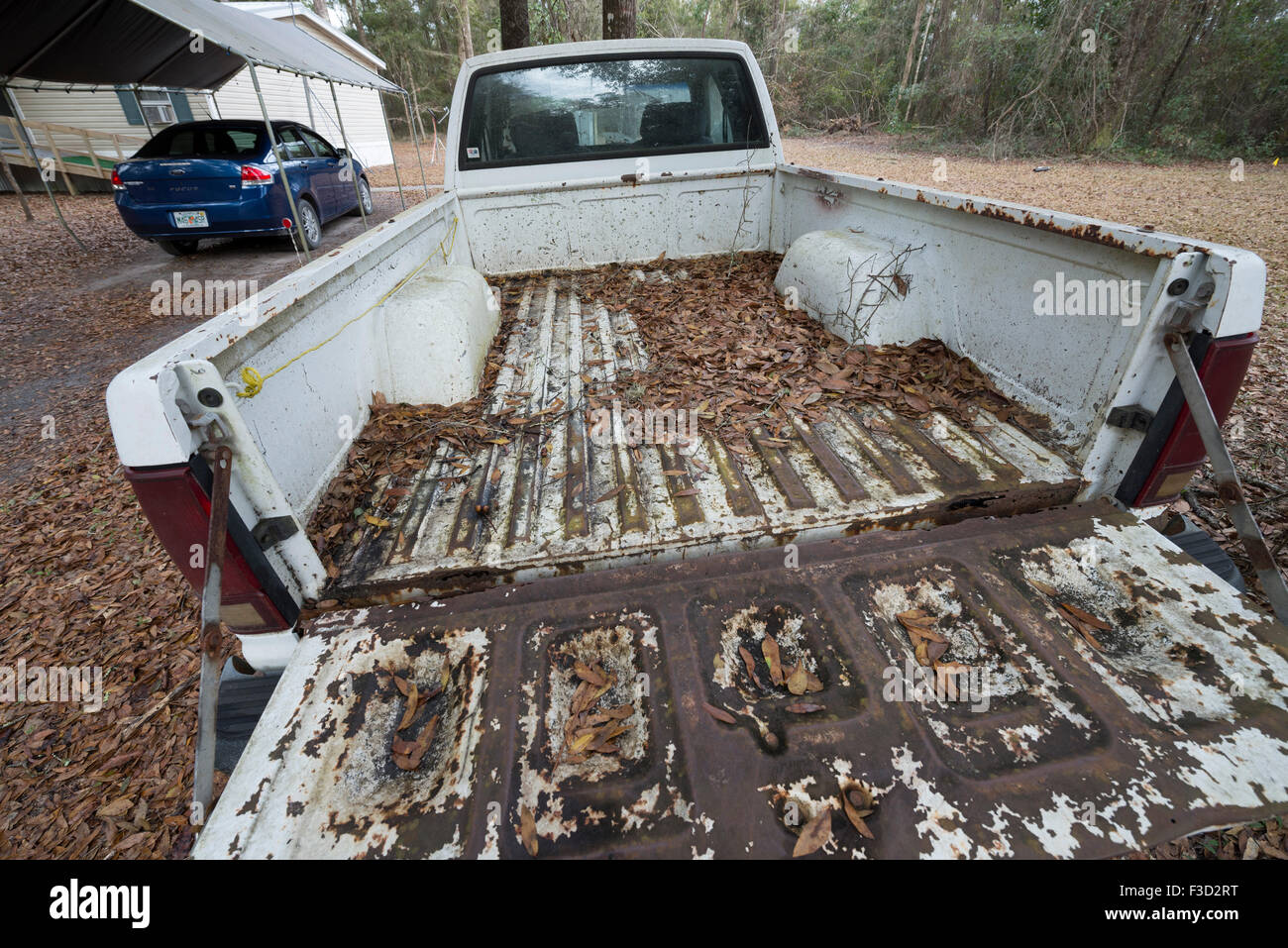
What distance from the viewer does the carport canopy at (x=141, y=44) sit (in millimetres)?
7559

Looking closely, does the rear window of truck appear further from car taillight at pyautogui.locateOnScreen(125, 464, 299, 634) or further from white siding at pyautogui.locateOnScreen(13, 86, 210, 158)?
white siding at pyautogui.locateOnScreen(13, 86, 210, 158)

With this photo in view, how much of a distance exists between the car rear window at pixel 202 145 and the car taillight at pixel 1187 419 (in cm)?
1169

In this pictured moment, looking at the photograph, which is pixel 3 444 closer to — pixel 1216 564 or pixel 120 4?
pixel 1216 564

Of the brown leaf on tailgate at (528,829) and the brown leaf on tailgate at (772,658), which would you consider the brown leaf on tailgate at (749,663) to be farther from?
the brown leaf on tailgate at (528,829)

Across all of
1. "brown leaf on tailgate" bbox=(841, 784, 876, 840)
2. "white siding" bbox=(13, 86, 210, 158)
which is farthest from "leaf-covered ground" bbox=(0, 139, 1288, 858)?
"white siding" bbox=(13, 86, 210, 158)

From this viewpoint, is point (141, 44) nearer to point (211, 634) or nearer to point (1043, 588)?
point (211, 634)

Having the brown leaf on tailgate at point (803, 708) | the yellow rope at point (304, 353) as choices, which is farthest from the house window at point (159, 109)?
the brown leaf on tailgate at point (803, 708)

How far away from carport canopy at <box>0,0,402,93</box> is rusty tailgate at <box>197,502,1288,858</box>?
8.64 meters

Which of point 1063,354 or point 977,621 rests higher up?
point 1063,354

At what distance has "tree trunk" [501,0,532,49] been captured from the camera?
377 inches
